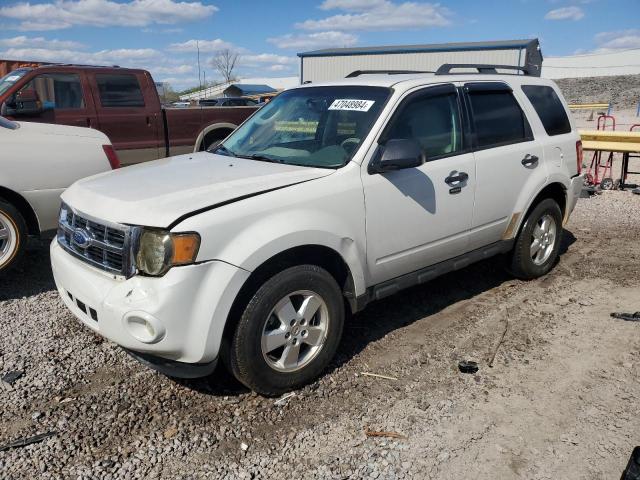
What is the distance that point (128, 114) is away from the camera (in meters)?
8.56

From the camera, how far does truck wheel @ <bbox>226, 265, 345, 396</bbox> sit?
3.00 m

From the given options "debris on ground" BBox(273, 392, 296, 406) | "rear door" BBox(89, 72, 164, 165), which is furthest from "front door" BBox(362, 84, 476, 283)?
"rear door" BBox(89, 72, 164, 165)

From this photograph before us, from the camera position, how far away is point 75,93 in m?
8.21

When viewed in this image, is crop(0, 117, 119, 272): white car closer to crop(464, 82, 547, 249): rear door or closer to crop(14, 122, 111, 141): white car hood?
crop(14, 122, 111, 141): white car hood

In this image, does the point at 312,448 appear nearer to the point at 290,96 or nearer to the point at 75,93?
the point at 290,96

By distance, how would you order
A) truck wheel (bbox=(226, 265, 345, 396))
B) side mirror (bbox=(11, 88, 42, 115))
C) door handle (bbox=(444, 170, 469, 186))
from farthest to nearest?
side mirror (bbox=(11, 88, 42, 115)) < door handle (bbox=(444, 170, 469, 186)) < truck wheel (bbox=(226, 265, 345, 396))

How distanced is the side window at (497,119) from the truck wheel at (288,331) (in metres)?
1.94

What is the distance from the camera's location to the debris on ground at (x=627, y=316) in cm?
437

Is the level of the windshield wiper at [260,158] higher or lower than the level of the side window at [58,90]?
lower

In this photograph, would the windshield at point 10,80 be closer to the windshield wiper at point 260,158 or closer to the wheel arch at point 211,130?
the wheel arch at point 211,130

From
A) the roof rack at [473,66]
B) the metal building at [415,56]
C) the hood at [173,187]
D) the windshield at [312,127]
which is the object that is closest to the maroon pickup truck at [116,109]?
the windshield at [312,127]

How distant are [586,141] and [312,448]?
9211mm

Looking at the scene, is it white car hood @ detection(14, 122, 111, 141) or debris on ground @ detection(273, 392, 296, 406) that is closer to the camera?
debris on ground @ detection(273, 392, 296, 406)

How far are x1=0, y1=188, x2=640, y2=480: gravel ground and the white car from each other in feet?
1.85
